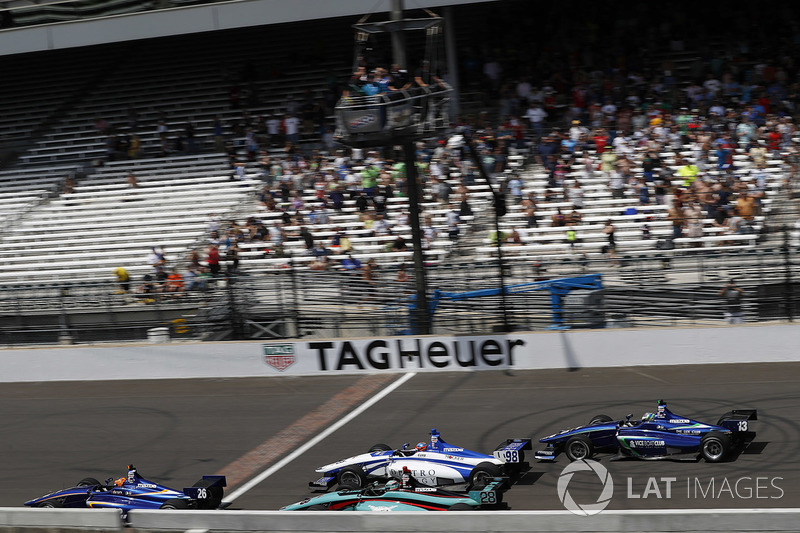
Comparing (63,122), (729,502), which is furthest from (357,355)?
(63,122)

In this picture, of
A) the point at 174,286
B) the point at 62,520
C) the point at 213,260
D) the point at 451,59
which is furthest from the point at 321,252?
the point at 62,520

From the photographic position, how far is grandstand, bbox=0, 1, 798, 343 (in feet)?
56.2

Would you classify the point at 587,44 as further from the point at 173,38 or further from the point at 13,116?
the point at 13,116

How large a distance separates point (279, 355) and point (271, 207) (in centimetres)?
614

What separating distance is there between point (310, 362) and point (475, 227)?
502 cm

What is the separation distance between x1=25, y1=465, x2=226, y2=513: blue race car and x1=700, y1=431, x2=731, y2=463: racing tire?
5418 mm

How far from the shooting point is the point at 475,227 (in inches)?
794

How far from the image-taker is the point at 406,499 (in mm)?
9500

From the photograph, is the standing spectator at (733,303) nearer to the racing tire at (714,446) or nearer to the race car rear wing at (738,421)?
the race car rear wing at (738,421)

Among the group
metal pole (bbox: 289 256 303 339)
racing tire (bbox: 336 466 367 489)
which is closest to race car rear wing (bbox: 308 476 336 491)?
racing tire (bbox: 336 466 367 489)

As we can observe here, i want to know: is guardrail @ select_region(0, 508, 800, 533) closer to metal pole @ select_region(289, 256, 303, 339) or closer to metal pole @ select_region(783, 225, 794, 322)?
metal pole @ select_region(783, 225, 794, 322)

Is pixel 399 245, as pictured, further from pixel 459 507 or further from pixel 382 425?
pixel 459 507

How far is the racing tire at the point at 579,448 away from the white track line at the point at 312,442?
363cm

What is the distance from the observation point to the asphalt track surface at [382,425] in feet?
34.8
